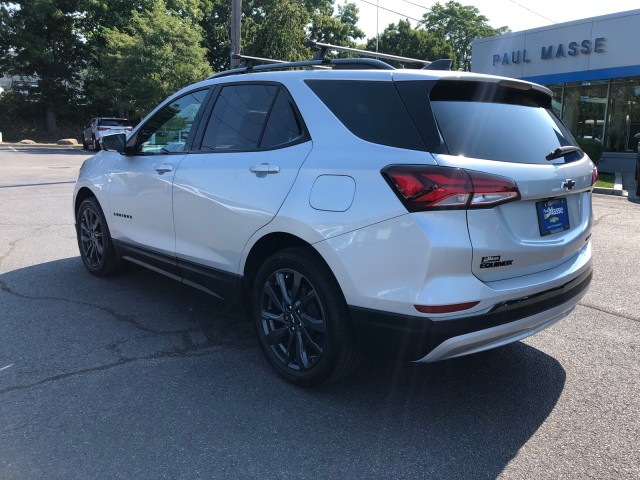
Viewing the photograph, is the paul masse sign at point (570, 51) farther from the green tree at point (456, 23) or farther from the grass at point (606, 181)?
the green tree at point (456, 23)

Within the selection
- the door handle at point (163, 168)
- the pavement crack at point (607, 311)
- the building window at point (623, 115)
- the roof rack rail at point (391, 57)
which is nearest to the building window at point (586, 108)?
the building window at point (623, 115)

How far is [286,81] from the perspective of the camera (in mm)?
3541

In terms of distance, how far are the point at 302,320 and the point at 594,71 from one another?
20.2 m

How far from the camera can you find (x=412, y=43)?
5425cm

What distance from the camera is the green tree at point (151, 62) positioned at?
30.8m

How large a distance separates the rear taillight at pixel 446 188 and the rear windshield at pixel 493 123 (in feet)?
0.55

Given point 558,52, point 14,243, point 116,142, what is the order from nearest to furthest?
point 116,142 < point 14,243 < point 558,52

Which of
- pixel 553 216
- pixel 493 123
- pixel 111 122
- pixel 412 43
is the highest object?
pixel 412 43

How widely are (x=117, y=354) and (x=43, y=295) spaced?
1694mm

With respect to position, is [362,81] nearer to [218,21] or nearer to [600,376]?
[600,376]

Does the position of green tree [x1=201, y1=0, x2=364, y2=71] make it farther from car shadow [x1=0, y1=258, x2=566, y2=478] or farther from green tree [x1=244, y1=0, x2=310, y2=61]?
car shadow [x1=0, y1=258, x2=566, y2=478]

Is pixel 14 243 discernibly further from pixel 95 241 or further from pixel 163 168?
pixel 163 168

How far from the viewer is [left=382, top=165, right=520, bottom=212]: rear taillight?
8.55ft

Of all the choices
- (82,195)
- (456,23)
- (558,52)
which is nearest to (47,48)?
(558,52)
